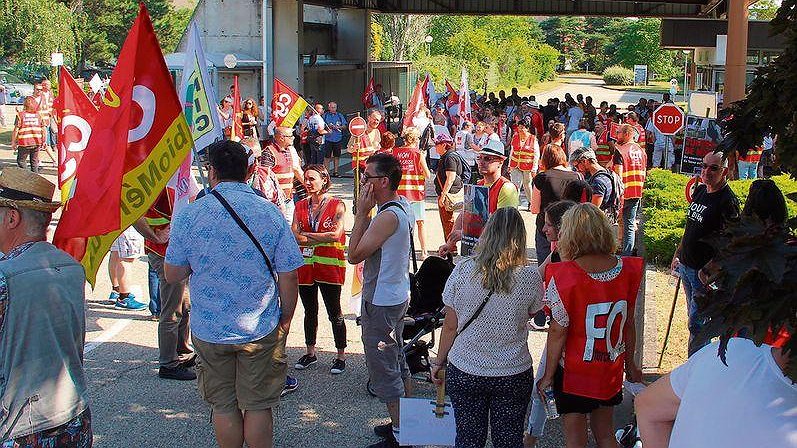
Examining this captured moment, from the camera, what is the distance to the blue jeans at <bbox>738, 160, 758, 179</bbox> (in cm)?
1594

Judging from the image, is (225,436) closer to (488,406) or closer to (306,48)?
(488,406)

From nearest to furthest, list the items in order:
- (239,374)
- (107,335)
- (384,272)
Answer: (239,374), (384,272), (107,335)

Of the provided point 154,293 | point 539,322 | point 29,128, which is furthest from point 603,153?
point 29,128

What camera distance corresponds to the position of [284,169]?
440 inches

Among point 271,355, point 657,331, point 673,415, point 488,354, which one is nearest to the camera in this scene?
point 673,415

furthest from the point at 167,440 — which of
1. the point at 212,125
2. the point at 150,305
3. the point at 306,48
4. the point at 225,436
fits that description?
the point at 306,48

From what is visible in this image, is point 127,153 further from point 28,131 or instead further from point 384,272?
point 28,131

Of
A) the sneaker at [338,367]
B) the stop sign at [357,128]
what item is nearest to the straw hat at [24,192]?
the sneaker at [338,367]

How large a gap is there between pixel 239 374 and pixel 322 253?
2.54 m

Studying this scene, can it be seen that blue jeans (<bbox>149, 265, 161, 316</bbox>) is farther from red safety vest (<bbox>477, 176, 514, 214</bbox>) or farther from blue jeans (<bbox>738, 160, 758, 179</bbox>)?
blue jeans (<bbox>738, 160, 758, 179</bbox>)

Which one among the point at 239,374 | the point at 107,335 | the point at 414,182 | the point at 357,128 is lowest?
the point at 107,335

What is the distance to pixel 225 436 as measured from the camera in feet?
15.8

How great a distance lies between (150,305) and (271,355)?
436 cm

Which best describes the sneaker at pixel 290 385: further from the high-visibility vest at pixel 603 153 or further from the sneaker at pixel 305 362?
the high-visibility vest at pixel 603 153
